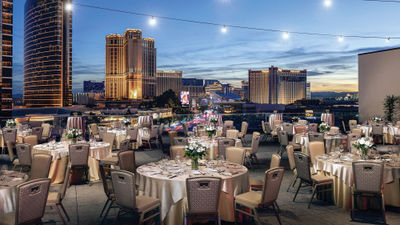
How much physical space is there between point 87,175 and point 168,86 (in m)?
166

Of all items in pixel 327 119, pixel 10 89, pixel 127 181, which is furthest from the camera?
pixel 10 89

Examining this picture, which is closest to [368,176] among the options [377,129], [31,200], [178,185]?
[178,185]

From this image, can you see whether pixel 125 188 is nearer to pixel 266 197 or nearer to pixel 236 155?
pixel 266 197

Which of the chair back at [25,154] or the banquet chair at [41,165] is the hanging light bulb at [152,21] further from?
the banquet chair at [41,165]

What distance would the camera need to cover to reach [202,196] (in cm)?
386

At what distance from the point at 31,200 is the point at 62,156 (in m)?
3.63

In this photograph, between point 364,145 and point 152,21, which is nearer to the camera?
point 364,145

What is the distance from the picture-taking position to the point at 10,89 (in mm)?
58281

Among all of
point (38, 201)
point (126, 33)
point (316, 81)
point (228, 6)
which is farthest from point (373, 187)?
point (126, 33)

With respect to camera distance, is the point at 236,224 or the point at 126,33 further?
the point at 126,33

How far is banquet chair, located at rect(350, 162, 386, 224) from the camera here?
4.80 m

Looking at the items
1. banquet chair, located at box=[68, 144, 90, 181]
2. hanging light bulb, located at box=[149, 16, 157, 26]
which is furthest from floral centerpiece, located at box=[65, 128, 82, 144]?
hanging light bulb, located at box=[149, 16, 157, 26]

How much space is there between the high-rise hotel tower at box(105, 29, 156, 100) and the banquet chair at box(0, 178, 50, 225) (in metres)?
137

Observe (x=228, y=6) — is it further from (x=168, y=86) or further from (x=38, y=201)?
(x=168, y=86)
